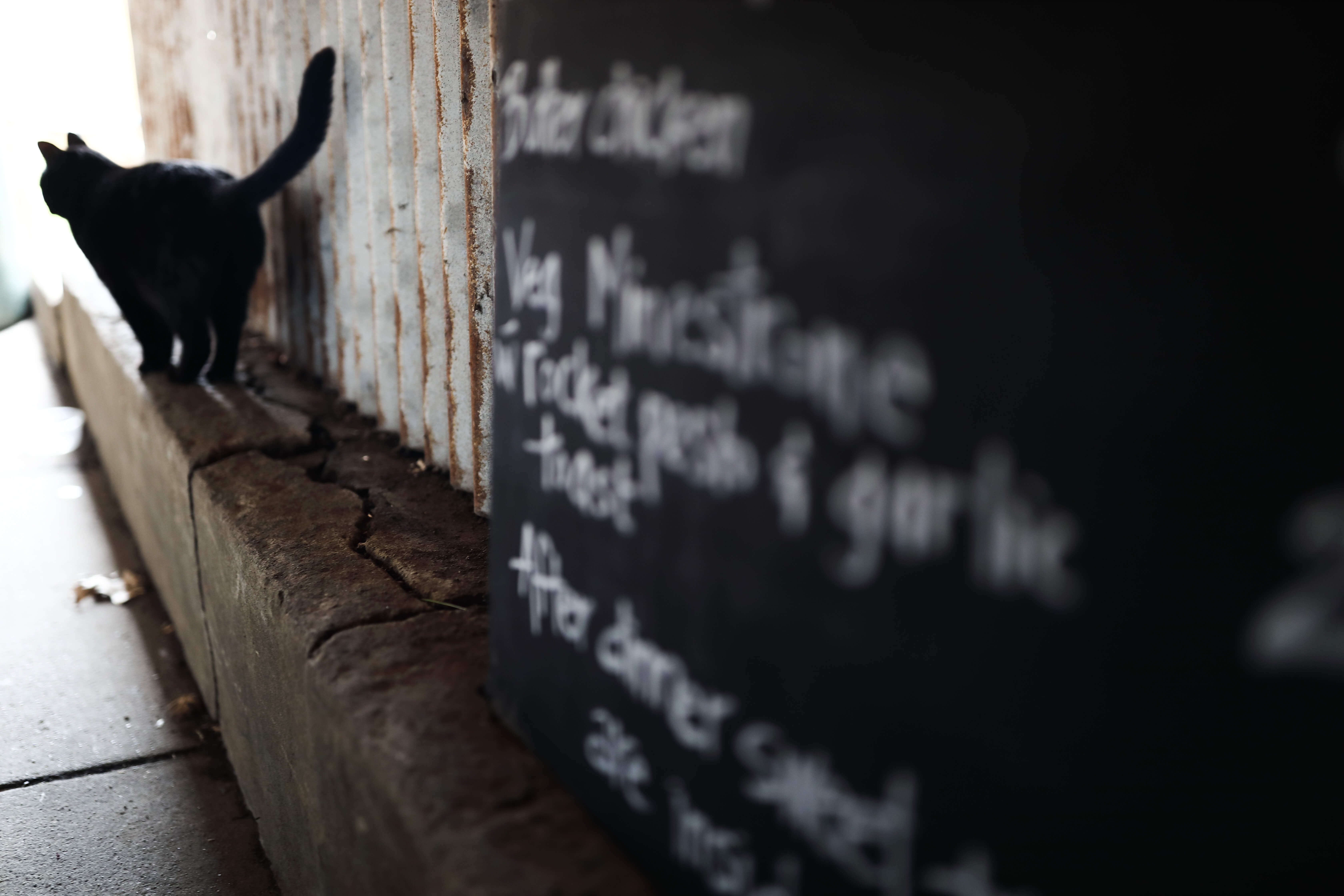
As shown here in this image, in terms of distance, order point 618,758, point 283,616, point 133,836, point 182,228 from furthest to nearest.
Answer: point 182,228
point 133,836
point 283,616
point 618,758

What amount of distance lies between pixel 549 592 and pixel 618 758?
190 millimetres

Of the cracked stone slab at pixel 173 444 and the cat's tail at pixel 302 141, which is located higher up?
the cat's tail at pixel 302 141

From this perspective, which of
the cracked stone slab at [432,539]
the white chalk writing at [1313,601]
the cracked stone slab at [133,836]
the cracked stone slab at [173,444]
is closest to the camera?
the white chalk writing at [1313,601]

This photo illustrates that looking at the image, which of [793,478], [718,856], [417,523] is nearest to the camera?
[793,478]

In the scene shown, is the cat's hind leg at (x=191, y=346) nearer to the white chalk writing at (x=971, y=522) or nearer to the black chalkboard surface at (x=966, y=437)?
the black chalkboard surface at (x=966, y=437)

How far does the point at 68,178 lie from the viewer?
277cm

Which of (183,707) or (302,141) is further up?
(302,141)

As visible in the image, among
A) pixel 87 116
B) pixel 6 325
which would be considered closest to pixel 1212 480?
pixel 6 325

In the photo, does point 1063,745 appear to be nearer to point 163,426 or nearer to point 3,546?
point 163,426

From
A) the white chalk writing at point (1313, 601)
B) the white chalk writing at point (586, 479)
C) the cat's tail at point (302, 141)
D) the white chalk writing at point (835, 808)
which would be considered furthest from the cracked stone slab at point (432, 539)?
the white chalk writing at point (1313, 601)

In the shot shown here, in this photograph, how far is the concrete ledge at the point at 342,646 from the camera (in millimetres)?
1009

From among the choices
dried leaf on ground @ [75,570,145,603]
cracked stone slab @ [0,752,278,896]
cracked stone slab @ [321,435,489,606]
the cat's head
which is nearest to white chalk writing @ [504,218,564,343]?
cracked stone slab @ [321,435,489,606]

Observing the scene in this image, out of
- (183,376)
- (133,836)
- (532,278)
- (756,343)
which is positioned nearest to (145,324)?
(183,376)

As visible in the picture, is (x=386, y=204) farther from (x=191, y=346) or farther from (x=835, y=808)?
(x=835, y=808)
